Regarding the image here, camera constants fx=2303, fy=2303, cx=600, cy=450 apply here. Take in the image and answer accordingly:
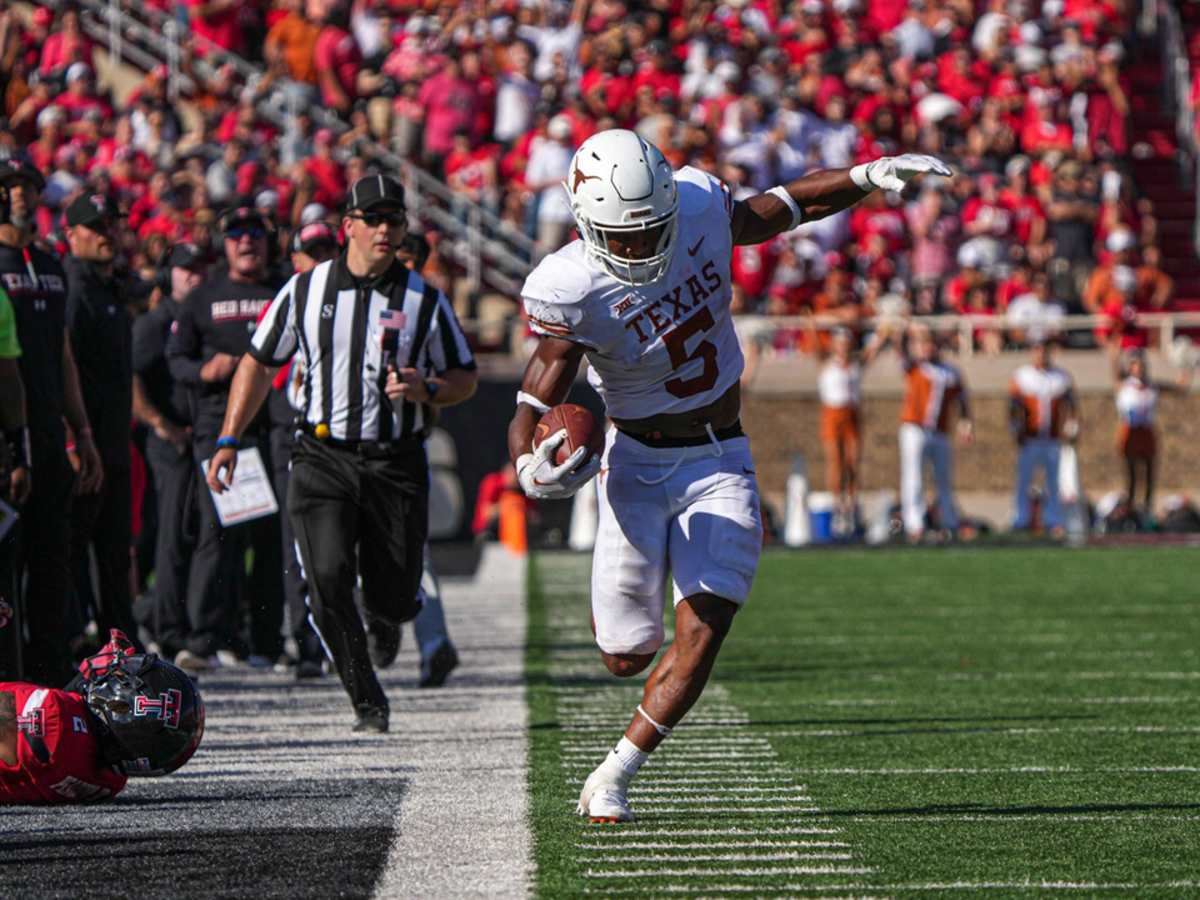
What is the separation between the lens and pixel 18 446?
6.43 meters

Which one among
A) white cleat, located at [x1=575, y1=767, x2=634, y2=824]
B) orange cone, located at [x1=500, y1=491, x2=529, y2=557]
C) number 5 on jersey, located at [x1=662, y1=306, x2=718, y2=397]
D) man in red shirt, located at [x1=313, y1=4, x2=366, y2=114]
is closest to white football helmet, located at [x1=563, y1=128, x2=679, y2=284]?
number 5 on jersey, located at [x1=662, y1=306, x2=718, y2=397]

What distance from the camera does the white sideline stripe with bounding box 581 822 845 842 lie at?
4.99 meters

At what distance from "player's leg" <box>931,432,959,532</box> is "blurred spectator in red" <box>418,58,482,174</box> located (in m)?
4.84

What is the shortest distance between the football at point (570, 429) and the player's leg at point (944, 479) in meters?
13.5

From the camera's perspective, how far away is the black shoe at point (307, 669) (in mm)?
8789

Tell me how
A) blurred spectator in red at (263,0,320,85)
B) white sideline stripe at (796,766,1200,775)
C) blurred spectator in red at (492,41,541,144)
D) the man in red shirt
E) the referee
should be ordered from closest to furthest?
white sideline stripe at (796,766,1200,775)
the referee
blurred spectator in red at (492,41,541,144)
the man in red shirt
blurred spectator in red at (263,0,320,85)

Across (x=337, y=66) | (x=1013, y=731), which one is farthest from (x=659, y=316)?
(x=337, y=66)

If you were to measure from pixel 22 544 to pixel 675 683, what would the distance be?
248 cm

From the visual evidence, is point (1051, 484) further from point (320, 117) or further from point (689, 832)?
point (689, 832)

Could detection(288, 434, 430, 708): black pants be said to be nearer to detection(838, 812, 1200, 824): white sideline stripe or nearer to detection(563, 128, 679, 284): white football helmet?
detection(563, 128, 679, 284): white football helmet

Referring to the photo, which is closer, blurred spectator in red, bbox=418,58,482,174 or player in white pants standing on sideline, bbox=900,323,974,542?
player in white pants standing on sideline, bbox=900,323,974,542

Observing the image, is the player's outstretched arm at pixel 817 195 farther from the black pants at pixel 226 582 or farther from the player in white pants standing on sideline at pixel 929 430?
the player in white pants standing on sideline at pixel 929 430

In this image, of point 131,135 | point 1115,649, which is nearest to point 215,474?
point 1115,649

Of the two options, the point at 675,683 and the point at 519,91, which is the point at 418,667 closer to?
the point at 675,683
